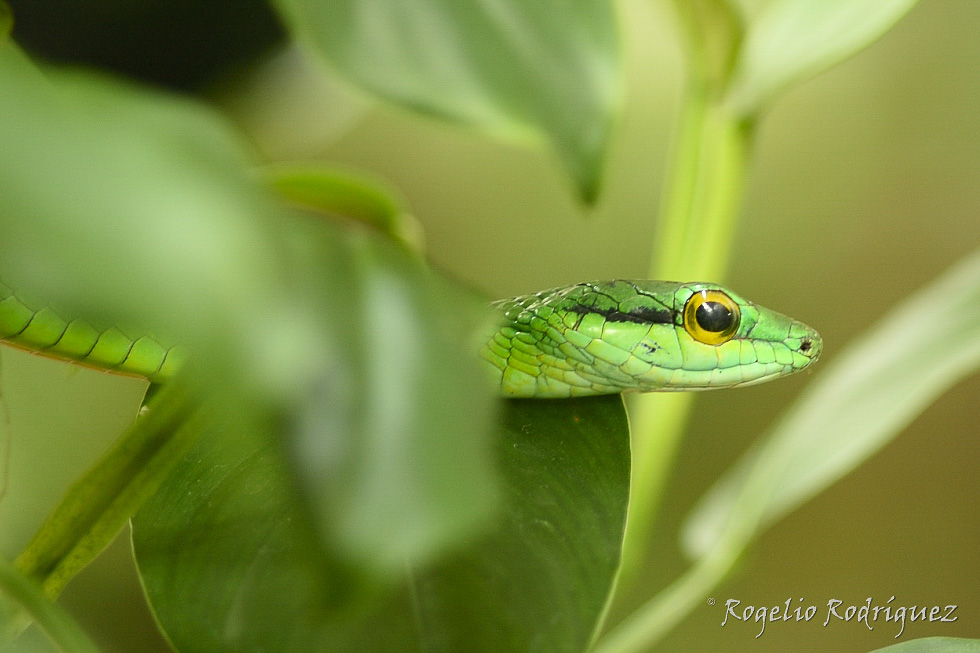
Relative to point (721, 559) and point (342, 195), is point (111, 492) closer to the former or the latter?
point (342, 195)

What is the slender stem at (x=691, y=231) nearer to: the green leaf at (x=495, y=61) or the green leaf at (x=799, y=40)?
the green leaf at (x=799, y=40)

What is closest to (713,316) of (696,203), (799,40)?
(696,203)

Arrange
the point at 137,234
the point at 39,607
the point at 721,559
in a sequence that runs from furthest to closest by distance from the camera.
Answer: the point at 721,559 → the point at 39,607 → the point at 137,234

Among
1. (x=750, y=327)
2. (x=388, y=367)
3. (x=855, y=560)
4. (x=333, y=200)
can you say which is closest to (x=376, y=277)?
(x=388, y=367)

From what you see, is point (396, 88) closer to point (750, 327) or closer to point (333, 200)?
point (333, 200)

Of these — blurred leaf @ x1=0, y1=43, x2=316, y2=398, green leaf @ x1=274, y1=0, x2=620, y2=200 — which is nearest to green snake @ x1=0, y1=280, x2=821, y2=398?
green leaf @ x1=274, y1=0, x2=620, y2=200
